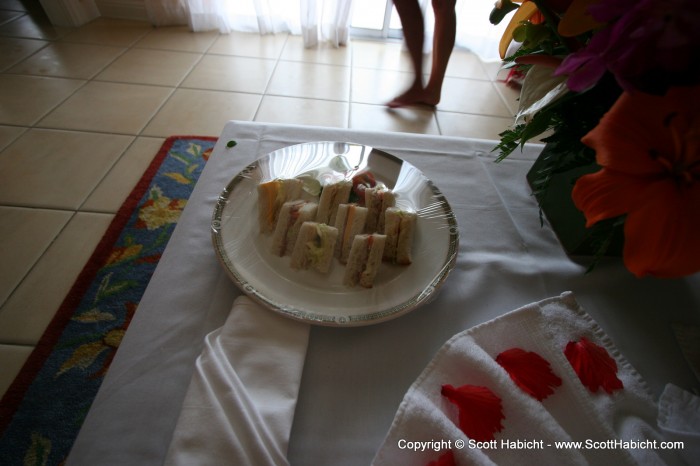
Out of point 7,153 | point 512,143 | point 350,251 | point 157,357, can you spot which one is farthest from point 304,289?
point 7,153

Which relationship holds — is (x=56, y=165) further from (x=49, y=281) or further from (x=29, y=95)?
(x=29, y=95)

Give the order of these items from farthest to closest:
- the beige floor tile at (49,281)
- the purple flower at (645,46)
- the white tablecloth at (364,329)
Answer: the beige floor tile at (49,281) → the white tablecloth at (364,329) → the purple flower at (645,46)

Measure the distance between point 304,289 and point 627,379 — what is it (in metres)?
0.40

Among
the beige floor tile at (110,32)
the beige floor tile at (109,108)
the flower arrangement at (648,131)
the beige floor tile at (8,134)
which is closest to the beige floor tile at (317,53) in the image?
the beige floor tile at (109,108)

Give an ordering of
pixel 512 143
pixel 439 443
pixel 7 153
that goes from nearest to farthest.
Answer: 1. pixel 439 443
2. pixel 512 143
3. pixel 7 153

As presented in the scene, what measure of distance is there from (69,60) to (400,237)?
2221 millimetres

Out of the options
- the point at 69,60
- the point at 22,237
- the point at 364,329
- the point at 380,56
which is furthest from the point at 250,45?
the point at 364,329

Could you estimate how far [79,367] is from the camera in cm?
68

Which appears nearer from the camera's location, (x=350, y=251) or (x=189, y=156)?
(x=350, y=251)

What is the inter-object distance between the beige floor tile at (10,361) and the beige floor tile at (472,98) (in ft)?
5.80

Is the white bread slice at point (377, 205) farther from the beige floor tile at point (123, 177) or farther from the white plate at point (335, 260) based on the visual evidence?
the beige floor tile at point (123, 177)

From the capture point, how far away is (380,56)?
2195 mm

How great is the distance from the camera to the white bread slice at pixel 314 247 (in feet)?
1.60

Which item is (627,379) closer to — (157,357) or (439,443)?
(439,443)
